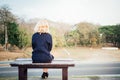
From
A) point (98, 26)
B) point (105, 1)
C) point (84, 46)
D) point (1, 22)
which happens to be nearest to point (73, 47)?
point (84, 46)

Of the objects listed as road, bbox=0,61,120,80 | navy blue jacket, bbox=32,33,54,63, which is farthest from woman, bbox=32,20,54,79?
road, bbox=0,61,120,80

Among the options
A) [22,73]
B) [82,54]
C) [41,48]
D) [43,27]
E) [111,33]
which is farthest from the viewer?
[111,33]

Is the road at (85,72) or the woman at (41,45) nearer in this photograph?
the woman at (41,45)

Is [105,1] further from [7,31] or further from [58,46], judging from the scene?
[7,31]

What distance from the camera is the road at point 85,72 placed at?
7073mm

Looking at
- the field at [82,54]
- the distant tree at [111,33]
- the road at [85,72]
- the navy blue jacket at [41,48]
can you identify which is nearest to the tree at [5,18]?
the field at [82,54]

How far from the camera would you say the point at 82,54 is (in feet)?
25.6

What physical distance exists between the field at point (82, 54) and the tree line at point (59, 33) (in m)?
0.13

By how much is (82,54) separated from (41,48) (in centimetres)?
212

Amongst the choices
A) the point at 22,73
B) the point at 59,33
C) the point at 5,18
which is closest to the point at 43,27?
the point at 22,73

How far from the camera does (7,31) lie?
7699 mm

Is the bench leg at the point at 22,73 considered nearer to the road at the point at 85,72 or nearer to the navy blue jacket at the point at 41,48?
the navy blue jacket at the point at 41,48

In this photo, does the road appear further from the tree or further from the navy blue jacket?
the navy blue jacket

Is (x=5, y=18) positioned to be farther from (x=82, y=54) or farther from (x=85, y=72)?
(x=85, y=72)
